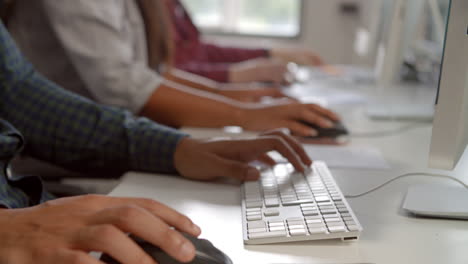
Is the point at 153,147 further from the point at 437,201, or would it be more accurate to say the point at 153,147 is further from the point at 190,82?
the point at 190,82

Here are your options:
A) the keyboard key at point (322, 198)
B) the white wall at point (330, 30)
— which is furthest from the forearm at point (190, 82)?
the white wall at point (330, 30)

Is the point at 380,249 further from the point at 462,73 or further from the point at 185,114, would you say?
the point at 185,114

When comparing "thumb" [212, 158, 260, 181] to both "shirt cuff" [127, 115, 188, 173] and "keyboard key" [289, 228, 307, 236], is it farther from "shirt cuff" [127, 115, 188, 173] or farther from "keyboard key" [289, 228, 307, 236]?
"keyboard key" [289, 228, 307, 236]

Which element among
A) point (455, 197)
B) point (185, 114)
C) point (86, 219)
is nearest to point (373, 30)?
point (185, 114)

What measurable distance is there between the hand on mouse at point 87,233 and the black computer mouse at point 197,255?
0.04 ft

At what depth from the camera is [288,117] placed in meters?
1.09

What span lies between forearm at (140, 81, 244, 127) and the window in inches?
102

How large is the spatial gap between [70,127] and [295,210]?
46 centimetres

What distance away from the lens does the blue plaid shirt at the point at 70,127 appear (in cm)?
84

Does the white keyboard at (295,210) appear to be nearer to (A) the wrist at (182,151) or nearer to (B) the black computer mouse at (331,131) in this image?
(A) the wrist at (182,151)

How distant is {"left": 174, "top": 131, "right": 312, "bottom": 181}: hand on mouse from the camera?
765mm

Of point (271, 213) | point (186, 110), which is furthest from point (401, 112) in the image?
point (271, 213)

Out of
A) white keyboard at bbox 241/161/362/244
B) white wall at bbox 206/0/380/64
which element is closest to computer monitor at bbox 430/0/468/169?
white keyboard at bbox 241/161/362/244

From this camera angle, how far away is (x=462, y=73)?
60 centimetres
